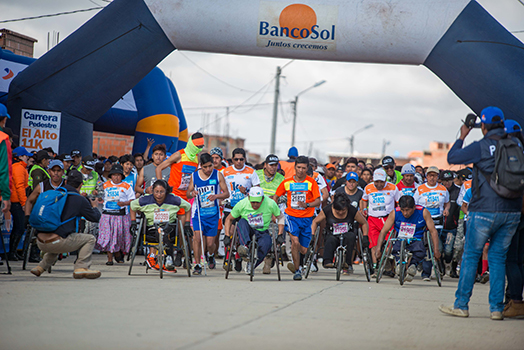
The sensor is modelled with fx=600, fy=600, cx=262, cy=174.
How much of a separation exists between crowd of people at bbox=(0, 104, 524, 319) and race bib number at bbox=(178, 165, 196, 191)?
0.06ft

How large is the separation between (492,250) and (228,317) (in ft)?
9.12

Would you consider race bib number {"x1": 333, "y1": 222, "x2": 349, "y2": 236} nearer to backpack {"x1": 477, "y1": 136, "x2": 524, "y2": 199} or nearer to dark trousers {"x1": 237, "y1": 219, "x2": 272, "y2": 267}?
dark trousers {"x1": 237, "y1": 219, "x2": 272, "y2": 267}

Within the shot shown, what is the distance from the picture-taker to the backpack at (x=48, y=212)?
25.7 feet

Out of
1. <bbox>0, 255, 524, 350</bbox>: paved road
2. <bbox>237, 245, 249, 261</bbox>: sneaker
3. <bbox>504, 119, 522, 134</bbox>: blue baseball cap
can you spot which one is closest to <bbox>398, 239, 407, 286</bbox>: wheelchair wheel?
<bbox>0, 255, 524, 350</bbox>: paved road

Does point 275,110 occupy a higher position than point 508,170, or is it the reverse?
point 275,110

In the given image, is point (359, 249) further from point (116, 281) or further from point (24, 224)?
point (24, 224)

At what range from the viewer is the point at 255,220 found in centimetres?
933

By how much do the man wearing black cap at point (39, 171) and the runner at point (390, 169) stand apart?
22.2 feet

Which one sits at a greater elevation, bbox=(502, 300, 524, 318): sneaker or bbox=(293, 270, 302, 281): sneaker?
bbox=(502, 300, 524, 318): sneaker

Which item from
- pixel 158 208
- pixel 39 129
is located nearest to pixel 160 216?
pixel 158 208

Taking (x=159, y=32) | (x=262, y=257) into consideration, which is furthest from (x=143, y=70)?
(x=262, y=257)

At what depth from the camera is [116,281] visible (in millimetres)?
7949

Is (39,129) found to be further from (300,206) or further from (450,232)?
(450,232)

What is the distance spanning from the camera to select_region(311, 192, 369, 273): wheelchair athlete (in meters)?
9.65
